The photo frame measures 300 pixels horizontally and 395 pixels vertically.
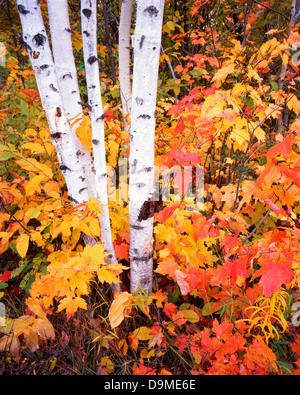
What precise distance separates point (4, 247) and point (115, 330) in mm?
1031

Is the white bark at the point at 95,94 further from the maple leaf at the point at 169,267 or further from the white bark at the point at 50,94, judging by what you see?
the maple leaf at the point at 169,267

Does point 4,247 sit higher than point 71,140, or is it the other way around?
point 71,140

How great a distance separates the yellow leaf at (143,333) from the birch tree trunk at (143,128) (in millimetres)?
291

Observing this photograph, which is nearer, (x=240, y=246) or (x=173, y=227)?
(x=240, y=246)

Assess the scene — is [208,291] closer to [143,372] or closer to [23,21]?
[143,372]

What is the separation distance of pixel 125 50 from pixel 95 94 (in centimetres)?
142

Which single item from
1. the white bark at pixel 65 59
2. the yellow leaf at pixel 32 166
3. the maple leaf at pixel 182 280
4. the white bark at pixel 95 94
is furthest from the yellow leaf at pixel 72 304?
the white bark at pixel 65 59

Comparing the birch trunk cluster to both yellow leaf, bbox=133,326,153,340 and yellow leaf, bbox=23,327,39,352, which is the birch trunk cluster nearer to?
yellow leaf, bbox=133,326,153,340

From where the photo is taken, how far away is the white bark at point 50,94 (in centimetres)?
134

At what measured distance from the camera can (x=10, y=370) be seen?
1.51m

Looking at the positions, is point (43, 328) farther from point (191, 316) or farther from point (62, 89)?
point (62, 89)

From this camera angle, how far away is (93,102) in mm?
1539

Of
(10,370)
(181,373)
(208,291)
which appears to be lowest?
(181,373)

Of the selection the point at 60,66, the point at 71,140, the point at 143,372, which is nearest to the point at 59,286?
the point at 143,372
